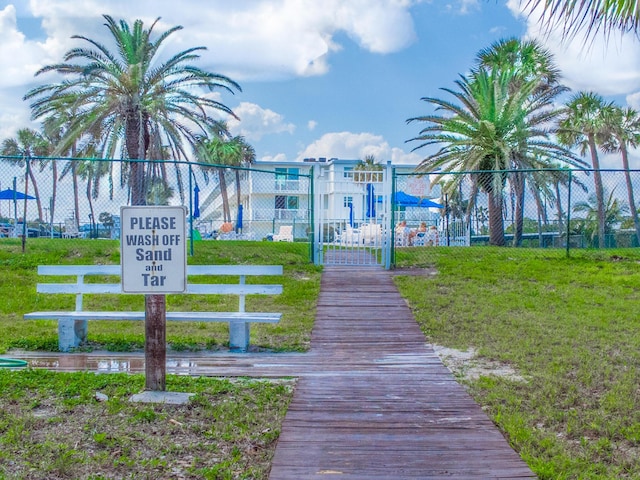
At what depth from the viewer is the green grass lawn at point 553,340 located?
457 centimetres

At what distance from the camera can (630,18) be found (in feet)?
14.9

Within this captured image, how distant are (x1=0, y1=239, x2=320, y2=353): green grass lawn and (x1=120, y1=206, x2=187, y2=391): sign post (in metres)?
2.14

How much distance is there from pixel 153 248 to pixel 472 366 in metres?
3.56

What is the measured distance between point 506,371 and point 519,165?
684 inches

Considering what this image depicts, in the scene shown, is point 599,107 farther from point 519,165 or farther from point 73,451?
point 73,451

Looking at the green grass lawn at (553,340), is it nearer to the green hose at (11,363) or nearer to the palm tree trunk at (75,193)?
the green hose at (11,363)

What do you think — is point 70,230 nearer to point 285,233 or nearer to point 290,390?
point 290,390

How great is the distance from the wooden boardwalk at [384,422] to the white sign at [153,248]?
156 cm

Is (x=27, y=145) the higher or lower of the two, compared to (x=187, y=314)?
higher

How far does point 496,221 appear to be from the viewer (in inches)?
761

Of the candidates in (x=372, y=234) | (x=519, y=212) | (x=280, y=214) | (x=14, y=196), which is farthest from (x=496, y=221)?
(x=280, y=214)

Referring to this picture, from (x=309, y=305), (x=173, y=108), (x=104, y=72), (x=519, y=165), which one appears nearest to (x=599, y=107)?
(x=519, y=165)

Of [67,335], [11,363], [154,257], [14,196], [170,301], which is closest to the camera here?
[154,257]

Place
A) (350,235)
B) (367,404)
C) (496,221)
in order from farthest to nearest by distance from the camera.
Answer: (350,235) < (496,221) < (367,404)
